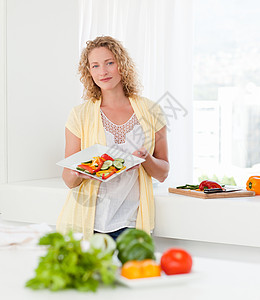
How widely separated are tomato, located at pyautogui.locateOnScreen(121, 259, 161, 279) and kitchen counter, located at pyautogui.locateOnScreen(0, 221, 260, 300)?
0.03 metres

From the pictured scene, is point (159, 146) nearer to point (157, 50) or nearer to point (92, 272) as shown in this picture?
point (157, 50)

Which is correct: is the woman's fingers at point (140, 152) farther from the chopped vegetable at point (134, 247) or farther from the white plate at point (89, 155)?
the chopped vegetable at point (134, 247)

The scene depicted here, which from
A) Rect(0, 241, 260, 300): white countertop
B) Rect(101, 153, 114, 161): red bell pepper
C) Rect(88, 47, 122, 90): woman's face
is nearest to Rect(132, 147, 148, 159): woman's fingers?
Rect(101, 153, 114, 161): red bell pepper

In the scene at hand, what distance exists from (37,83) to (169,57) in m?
0.86

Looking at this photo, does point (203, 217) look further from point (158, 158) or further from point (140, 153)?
point (140, 153)

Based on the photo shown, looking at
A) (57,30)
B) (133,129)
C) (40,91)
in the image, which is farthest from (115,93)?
(57,30)

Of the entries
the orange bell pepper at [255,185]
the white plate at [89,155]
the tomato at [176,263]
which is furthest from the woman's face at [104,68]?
the tomato at [176,263]

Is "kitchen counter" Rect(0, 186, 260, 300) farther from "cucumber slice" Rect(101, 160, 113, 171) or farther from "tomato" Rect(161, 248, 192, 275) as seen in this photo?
"cucumber slice" Rect(101, 160, 113, 171)

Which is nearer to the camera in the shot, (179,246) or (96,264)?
(96,264)

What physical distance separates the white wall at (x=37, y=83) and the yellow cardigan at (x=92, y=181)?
29.7 inches

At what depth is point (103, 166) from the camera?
6.86ft

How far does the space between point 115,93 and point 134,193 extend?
1.58 ft

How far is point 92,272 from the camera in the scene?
1007mm

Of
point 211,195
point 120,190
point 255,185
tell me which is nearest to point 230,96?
point 255,185
